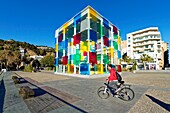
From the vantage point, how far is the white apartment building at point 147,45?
63.2 m

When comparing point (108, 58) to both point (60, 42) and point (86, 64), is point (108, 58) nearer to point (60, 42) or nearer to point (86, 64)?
point (86, 64)

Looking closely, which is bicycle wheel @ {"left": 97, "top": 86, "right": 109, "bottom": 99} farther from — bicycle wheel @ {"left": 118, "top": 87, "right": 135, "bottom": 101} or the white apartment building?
the white apartment building

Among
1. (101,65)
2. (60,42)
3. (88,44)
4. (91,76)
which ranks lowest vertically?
(91,76)

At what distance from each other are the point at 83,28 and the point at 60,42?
11.8 m

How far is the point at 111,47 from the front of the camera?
93.9ft

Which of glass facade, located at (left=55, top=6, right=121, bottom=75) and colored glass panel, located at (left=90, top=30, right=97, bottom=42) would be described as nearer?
glass facade, located at (left=55, top=6, right=121, bottom=75)

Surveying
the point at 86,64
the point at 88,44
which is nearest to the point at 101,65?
the point at 86,64

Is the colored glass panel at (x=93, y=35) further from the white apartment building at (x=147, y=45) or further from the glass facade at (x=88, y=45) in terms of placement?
the white apartment building at (x=147, y=45)

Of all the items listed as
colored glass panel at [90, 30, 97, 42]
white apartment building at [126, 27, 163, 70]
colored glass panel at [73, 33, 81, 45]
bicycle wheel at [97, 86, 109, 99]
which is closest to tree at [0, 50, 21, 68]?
colored glass panel at [73, 33, 81, 45]

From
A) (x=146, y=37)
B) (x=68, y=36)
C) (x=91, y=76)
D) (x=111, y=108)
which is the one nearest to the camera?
(x=111, y=108)

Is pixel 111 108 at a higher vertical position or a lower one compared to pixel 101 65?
lower

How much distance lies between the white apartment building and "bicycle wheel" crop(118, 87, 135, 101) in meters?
61.8

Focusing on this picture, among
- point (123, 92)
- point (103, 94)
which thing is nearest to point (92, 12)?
point (103, 94)

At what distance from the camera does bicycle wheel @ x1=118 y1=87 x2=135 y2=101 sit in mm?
6688
